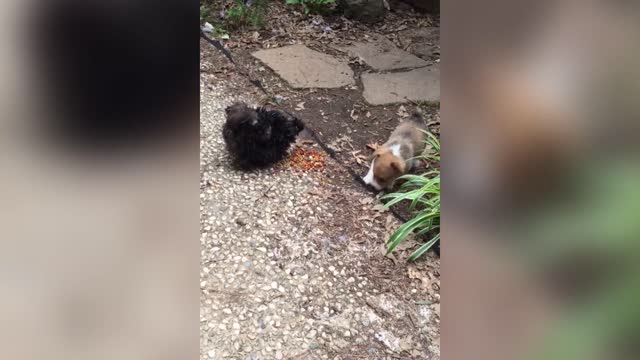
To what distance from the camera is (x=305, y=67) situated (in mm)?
3555

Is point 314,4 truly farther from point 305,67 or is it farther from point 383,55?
point 305,67

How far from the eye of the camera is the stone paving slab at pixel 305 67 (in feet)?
11.1

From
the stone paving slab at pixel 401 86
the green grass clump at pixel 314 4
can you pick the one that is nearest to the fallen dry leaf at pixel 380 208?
the stone paving slab at pixel 401 86

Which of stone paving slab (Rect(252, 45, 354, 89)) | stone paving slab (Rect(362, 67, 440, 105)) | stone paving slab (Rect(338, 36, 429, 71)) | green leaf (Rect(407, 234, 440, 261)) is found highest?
stone paving slab (Rect(252, 45, 354, 89))

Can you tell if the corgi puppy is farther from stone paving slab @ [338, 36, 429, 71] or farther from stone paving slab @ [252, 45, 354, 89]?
stone paving slab @ [338, 36, 429, 71]

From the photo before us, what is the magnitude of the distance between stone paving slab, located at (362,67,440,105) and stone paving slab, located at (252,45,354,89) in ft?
0.52

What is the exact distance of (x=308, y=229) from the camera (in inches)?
88.0

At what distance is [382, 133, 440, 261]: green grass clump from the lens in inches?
83.5
